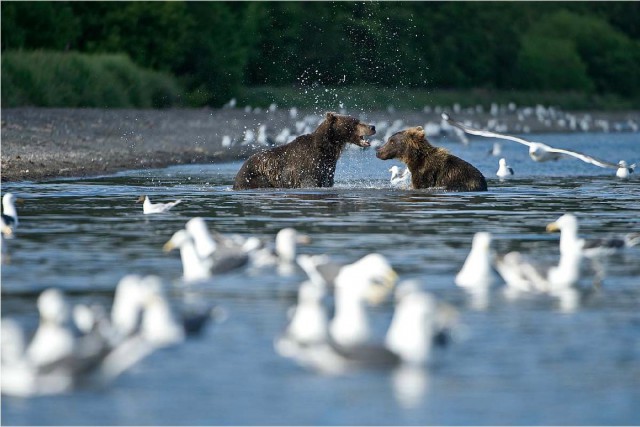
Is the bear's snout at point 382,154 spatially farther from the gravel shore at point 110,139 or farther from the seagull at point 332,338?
the seagull at point 332,338

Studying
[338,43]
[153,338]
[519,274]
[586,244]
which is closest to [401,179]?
[586,244]

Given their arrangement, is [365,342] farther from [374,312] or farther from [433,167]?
[433,167]

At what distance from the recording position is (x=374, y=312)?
30.0ft

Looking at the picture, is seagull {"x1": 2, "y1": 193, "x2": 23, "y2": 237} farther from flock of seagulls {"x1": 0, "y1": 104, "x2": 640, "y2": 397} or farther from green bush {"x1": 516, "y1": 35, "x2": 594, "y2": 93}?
green bush {"x1": 516, "y1": 35, "x2": 594, "y2": 93}

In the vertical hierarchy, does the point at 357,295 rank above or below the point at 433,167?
above

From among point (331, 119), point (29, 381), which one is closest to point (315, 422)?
point (29, 381)

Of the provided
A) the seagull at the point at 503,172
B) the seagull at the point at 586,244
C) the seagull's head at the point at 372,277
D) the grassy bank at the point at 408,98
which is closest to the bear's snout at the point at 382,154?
the seagull at the point at 503,172

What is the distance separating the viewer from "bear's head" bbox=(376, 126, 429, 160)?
18.6m

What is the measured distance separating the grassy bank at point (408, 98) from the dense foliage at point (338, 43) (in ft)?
1.64

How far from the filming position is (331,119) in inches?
742

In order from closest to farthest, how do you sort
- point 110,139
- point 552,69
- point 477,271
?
point 477,271, point 110,139, point 552,69

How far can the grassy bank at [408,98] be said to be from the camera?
1924 inches

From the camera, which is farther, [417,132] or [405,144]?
[417,132]

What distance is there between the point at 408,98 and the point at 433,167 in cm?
3928
